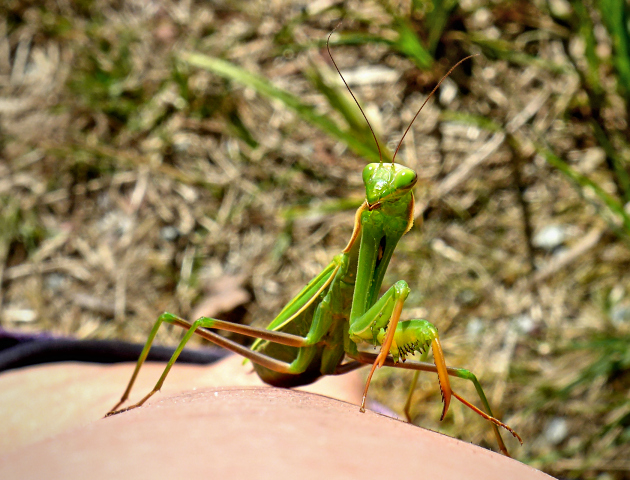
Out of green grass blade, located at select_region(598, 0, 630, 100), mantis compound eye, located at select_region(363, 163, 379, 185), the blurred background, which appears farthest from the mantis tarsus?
green grass blade, located at select_region(598, 0, 630, 100)

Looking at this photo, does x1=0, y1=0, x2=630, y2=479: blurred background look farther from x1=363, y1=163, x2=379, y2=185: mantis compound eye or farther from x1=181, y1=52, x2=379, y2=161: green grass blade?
x1=363, y1=163, x2=379, y2=185: mantis compound eye

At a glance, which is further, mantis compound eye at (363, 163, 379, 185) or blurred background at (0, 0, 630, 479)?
blurred background at (0, 0, 630, 479)

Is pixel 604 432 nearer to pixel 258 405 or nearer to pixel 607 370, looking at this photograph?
pixel 607 370

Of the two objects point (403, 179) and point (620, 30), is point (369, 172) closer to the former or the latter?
point (403, 179)

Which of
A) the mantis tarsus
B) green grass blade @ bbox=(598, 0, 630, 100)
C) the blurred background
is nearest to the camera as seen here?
the mantis tarsus

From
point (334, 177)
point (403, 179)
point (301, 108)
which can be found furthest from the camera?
point (334, 177)

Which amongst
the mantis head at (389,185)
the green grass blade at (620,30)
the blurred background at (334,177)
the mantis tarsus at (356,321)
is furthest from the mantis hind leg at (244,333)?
the green grass blade at (620,30)

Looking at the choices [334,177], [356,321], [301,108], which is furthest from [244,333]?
[334,177]
